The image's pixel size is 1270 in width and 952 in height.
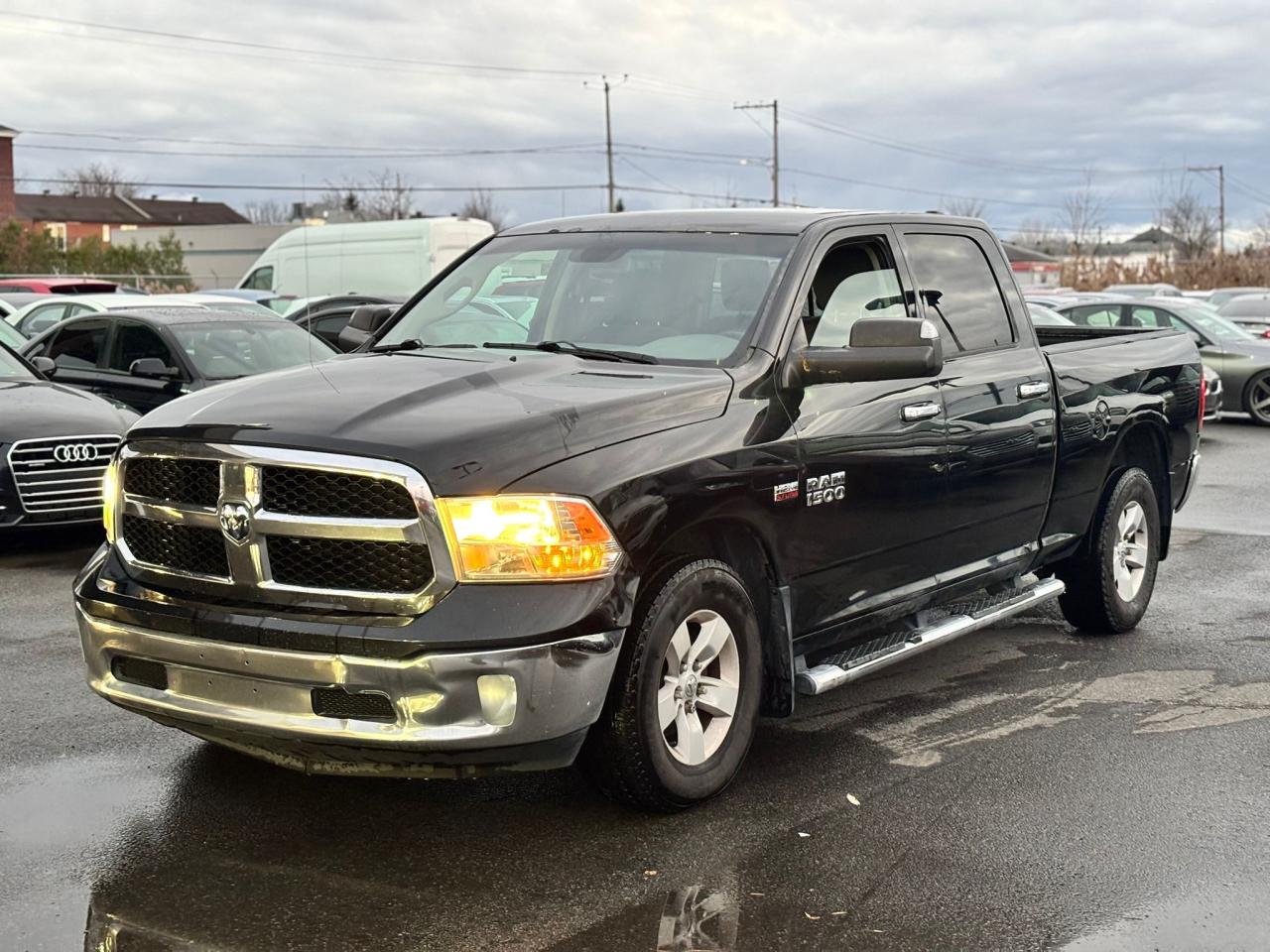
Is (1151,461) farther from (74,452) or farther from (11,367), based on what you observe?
(11,367)

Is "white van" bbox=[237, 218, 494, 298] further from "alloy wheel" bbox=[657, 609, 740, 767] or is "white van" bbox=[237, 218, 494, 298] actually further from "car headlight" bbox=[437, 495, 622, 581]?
"car headlight" bbox=[437, 495, 622, 581]

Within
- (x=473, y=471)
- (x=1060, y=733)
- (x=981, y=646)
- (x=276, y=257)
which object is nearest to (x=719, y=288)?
(x=473, y=471)

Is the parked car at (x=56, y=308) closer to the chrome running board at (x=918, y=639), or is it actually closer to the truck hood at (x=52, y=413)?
the truck hood at (x=52, y=413)

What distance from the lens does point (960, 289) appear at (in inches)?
252

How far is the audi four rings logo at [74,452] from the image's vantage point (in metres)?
9.32

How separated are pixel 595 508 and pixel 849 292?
6.30 feet

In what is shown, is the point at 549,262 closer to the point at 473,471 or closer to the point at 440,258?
the point at 473,471

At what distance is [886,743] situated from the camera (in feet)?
18.4

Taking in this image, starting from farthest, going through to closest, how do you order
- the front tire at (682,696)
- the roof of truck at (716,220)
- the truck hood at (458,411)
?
the roof of truck at (716,220)
the front tire at (682,696)
the truck hood at (458,411)

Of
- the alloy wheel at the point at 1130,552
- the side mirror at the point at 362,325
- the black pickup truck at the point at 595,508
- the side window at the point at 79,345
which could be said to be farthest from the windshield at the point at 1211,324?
the side mirror at the point at 362,325

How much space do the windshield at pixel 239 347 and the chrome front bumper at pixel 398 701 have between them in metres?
7.75

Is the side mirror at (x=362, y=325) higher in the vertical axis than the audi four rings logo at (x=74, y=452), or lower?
higher

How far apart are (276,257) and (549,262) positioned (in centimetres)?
2337

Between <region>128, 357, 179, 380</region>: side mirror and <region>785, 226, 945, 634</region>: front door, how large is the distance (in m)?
7.09
